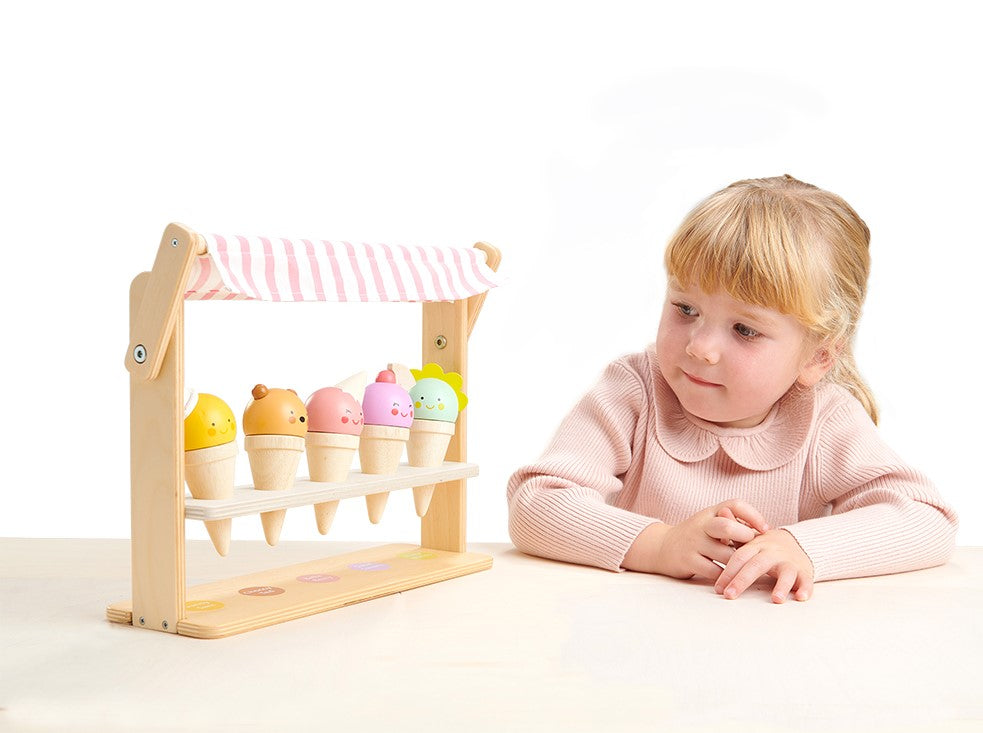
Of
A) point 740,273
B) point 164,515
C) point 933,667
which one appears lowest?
point 933,667

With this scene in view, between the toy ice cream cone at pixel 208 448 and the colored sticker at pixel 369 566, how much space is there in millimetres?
245

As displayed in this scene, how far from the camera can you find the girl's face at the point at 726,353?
4.49 ft

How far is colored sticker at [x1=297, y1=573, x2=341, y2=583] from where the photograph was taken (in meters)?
1.19

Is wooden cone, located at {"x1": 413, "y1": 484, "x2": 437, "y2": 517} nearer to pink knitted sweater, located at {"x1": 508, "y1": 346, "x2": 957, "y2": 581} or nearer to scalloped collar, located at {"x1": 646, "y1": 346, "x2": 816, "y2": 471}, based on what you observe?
pink knitted sweater, located at {"x1": 508, "y1": 346, "x2": 957, "y2": 581}

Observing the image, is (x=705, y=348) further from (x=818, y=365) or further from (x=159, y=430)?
(x=159, y=430)

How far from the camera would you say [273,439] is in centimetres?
108

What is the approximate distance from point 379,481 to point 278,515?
111 mm

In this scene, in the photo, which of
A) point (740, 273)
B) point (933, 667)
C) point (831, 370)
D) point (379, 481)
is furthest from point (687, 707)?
point (831, 370)

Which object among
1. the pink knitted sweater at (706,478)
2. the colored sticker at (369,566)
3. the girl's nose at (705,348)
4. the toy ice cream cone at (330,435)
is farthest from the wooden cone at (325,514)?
the girl's nose at (705,348)

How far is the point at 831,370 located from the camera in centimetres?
153

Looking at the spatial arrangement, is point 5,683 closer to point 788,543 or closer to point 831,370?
point 788,543

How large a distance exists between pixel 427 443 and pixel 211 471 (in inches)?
11.3

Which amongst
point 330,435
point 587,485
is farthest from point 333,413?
point 587,485

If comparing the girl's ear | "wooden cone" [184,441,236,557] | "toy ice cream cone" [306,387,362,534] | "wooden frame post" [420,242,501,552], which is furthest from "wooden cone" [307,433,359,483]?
the girl's ear
